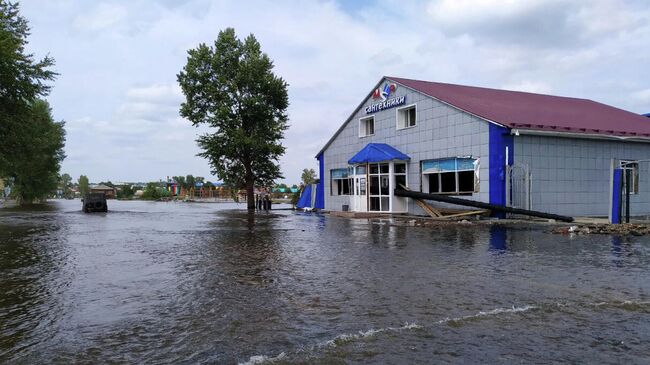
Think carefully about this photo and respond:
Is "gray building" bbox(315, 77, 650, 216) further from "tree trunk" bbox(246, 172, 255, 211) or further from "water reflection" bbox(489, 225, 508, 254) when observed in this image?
"tree trunk" bbox(246, 172, 255, 211)

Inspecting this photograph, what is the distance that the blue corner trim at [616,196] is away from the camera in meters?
15.9

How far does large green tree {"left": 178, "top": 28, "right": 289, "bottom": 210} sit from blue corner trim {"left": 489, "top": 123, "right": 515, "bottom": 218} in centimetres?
2241

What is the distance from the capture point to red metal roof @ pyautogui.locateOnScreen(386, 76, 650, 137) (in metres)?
21.5

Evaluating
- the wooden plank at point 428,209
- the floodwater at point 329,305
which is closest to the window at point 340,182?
the wooden plank at point 428,209

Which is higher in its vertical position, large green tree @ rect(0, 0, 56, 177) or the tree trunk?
large green tree @ rect(0, 0, 56, 177)

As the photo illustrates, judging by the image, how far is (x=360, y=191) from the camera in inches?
1096

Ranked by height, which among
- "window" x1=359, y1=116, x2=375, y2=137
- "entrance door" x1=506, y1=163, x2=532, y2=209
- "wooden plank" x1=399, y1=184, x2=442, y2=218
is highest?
"window" x1=359, y1=116, x2=375, y2=137

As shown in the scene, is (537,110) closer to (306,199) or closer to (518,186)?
(518,186)

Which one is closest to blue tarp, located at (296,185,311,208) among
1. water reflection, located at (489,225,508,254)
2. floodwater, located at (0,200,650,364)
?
water reflection, located at (489,225,508,254)

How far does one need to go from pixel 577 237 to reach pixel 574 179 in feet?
29.8

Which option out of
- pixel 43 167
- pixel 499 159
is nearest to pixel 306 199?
pixel 499 159

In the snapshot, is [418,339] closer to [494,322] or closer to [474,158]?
[494,322]

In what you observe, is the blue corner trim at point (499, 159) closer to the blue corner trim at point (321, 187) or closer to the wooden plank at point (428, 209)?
the wooden plank at point (428, 209)

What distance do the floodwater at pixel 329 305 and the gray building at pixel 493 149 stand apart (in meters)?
9.54
